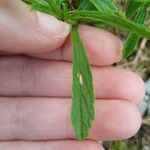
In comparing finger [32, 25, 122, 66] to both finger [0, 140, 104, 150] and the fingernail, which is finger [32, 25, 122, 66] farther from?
finger [0, 140, 104, 150]

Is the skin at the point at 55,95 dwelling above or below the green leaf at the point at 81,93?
below

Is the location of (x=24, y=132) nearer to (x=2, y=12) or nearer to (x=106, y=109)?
(x=106, y=109)

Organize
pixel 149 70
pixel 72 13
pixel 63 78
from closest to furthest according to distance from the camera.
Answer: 1. pixel 72 13
2. pixel 63 78
3. pixel 149 70

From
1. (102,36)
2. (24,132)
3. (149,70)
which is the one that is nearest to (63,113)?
(24,132)

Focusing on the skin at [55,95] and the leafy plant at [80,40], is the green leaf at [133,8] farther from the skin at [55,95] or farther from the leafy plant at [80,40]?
the skin at [55,95]

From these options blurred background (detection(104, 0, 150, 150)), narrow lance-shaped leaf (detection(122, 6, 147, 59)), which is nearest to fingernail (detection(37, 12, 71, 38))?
narrow lance-shaped leaf (detection(122, 6, 147, 59))

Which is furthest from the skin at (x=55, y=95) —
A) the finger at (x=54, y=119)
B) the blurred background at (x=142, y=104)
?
the blurred background at (x=142, y=104)

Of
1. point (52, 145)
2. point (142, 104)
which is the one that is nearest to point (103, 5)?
point (52, 145)

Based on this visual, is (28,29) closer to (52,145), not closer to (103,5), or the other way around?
(103,5)
